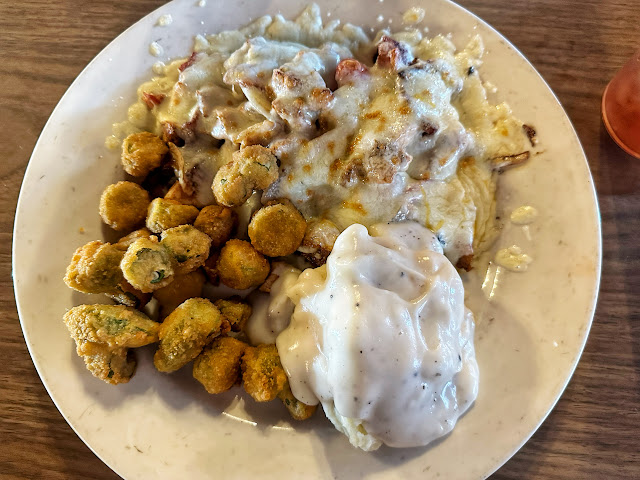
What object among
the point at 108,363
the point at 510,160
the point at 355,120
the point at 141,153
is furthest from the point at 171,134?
the point at 510,160

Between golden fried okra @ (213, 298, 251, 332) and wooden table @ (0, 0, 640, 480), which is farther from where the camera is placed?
wooden table @ (0, 0, 640, 480)

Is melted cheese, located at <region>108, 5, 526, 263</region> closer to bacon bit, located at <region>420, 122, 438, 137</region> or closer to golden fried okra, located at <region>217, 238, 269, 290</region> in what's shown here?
bacon bit, located at <region>420, 122, 438, 137</region>

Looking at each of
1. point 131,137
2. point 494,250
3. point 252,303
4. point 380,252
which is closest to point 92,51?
point 131,137

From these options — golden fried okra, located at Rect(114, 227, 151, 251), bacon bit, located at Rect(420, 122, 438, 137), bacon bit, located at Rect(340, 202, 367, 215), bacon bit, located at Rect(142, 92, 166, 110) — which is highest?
bacon bit, located at Rect(142, 92, 166, 110)

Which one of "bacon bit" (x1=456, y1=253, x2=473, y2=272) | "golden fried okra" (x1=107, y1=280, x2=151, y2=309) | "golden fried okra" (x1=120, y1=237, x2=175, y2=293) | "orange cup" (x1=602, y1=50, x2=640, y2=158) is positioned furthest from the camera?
"orange cup" (x1=602, y1=50, x2=640, y2=158)

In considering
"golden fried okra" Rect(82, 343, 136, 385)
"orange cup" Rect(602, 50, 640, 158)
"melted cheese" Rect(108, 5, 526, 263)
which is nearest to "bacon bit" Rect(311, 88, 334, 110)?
"melted cheese" Rect(108, 5, 526, 263)

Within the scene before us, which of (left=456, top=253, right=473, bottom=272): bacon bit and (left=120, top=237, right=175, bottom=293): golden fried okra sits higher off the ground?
(left=120, top=237, right=175, bottom=293): golden fried okra
